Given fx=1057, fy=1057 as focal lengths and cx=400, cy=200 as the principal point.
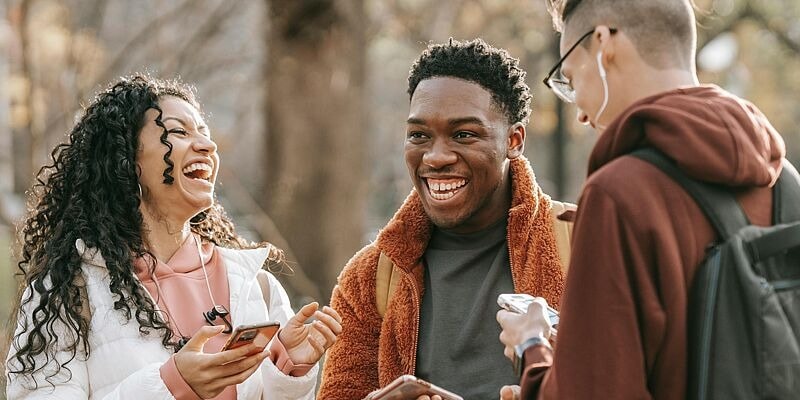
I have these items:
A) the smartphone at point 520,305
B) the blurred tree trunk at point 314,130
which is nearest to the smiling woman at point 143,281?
the smartphone at point 520,305

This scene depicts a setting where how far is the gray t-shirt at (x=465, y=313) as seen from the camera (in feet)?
12.2

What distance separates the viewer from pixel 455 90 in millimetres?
3938

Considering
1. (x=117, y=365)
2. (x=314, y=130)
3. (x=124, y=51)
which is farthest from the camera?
(x=124, y=51)

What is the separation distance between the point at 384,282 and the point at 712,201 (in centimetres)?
173

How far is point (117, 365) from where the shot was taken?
3.59m

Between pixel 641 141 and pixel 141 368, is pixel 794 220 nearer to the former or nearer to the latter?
pixel 641 141

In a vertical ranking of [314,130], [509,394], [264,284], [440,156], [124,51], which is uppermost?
[124,51]

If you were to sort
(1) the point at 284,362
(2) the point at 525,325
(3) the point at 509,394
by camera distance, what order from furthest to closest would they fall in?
(1) the point at 284,362 < (3) the point at 509,394 < (2) the point at 525,325

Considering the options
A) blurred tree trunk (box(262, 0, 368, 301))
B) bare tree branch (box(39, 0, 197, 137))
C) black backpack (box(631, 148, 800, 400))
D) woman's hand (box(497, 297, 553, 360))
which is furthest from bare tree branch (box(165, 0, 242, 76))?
black backpack (box(631, 148, 800, 400))

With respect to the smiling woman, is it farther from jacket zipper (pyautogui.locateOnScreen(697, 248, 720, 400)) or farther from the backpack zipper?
the backpack zipper

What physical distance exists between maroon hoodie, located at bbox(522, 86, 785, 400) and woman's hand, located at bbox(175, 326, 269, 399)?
4.02 feet

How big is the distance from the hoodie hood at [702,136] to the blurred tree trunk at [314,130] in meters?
6.51

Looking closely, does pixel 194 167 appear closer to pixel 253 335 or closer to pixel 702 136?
pixel 253 335

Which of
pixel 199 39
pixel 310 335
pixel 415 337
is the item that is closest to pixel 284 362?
pixel 310 335
